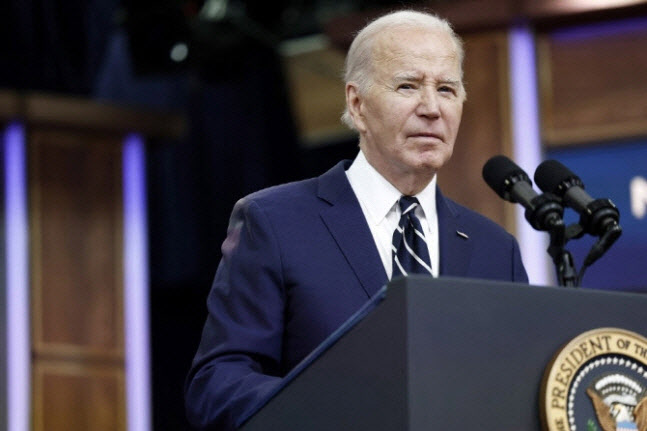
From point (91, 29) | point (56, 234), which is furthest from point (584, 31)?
point (56, 234)

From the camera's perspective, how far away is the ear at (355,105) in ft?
Result: 7.68

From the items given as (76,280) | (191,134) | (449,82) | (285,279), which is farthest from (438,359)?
(191,134)

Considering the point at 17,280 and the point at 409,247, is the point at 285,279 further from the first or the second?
the point at 17,280

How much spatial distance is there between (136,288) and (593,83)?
8.93 feet

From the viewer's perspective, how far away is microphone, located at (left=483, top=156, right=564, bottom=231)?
204 cm

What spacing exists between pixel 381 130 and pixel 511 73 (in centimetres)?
293

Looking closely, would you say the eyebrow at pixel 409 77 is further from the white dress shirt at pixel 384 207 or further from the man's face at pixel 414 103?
the white dress shirt at pixel 384 207

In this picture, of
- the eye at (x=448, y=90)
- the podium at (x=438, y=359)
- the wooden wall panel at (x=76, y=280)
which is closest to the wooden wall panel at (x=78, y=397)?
the wooden wall panel at (x=76, y=280)

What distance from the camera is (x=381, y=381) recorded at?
60.0 inches

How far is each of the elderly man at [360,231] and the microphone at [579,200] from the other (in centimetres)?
18

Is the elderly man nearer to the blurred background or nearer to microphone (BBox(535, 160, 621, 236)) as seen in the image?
microphone (BBox(535, 160, 621, 236))

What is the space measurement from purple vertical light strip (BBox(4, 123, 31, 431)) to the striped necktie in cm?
415

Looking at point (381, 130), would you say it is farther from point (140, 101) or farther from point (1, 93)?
point (140, 101)

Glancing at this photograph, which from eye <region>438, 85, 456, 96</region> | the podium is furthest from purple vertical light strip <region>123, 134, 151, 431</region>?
the podium
